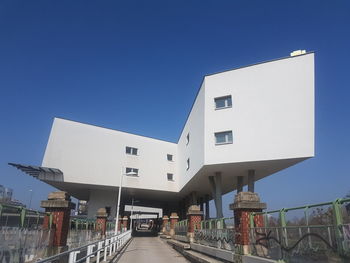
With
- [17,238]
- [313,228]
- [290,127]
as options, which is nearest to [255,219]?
[313,228]

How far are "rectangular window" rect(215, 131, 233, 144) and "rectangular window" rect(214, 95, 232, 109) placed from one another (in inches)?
89.5

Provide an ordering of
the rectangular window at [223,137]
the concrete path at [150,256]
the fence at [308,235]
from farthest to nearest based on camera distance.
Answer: the rectangular window at [223,137] → the concrete path at [150,256] → the fence at [308,235]

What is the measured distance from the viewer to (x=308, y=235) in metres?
5.58

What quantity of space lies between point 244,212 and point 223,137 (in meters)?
14.3

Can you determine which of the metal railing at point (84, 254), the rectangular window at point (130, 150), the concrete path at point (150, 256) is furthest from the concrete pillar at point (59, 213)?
the rectangular window at point (130, 150)

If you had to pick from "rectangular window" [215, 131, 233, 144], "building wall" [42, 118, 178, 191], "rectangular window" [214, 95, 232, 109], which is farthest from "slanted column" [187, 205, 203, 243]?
"building wall" [42, 118, 178, 191]

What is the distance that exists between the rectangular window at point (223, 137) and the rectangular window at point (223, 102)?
227cm

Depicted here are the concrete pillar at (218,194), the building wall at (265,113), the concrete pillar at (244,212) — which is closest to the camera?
the concrete pillar at (244,212)

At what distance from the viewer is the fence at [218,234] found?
1031cm

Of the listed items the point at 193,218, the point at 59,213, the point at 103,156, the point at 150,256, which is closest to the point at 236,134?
the point at 193,218

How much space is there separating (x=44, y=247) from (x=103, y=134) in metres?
27.0

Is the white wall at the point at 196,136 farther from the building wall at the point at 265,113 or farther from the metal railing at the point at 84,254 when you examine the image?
the metal railing at the point at 84,254

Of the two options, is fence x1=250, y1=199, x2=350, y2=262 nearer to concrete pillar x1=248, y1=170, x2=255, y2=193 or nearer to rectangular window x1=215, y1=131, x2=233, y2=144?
rectangular window x1=215, y1=131, x2=233, y2=144

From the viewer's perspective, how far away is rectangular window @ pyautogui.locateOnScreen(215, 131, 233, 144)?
74.1 feet
